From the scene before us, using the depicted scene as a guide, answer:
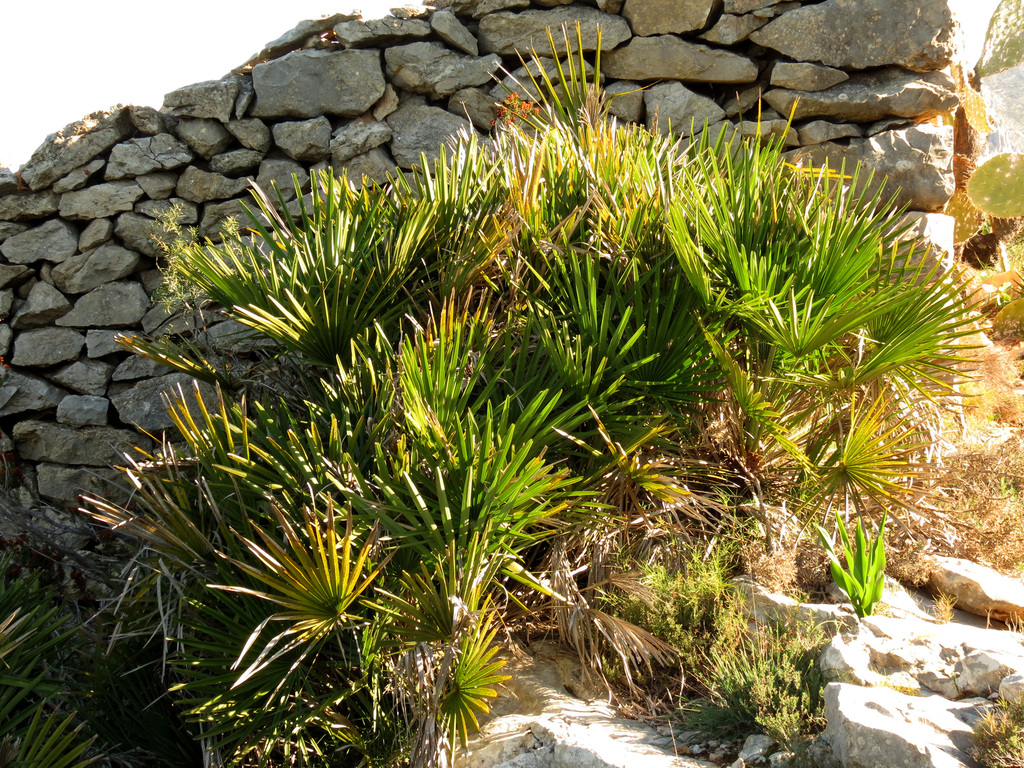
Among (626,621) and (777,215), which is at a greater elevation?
(777,215)

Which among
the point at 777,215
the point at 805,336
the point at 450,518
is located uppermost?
the point at 777,215

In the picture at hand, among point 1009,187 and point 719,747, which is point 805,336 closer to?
point 719,747

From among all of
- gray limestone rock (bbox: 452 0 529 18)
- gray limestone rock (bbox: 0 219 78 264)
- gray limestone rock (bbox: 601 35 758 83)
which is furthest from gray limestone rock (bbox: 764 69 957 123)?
gray limestone rock (bbox: 0 219 78 264)

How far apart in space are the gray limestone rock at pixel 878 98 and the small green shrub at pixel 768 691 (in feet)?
12.2

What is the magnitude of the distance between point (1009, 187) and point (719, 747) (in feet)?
15.6

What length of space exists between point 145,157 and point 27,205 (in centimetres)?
86

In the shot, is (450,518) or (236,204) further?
(236,204)

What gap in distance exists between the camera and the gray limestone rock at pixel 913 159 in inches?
189

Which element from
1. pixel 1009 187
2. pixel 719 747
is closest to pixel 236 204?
pixel 719 747

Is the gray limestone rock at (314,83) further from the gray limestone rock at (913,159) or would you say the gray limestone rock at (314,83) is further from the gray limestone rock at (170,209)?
the gray limestone rock at (913,159)

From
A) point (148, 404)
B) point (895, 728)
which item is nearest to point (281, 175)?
point (148, 404)

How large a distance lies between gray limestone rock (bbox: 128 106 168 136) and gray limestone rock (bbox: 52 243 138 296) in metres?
0.81

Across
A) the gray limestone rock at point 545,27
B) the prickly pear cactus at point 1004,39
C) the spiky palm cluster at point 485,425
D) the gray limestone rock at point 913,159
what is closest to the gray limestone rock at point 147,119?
the gray limestone rock at point 545,27

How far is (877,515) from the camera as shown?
2924 mm
